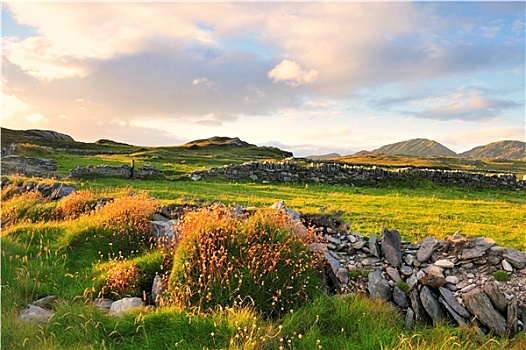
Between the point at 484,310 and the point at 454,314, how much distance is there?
1.65 feet

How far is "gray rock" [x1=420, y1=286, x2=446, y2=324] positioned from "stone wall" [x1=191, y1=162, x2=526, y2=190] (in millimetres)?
18630

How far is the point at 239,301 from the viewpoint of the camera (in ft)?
22.2

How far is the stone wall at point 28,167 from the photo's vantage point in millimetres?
22672

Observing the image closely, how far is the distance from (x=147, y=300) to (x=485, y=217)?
43.8 feet

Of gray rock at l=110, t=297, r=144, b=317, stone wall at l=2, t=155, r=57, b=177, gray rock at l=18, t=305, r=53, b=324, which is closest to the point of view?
gray rock at l=18, t=305, r=53, b=324

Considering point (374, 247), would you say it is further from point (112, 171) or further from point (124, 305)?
point (112, 171)

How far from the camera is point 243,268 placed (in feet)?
23.4

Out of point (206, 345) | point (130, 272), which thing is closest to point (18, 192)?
point (130, 272)

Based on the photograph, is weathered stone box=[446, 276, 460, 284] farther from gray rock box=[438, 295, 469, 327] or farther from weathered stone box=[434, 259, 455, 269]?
gray rock box=[438, 295, 469, 327]

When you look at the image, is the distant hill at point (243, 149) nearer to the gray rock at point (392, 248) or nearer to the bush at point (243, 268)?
A: the gray rock at point (392, 248)

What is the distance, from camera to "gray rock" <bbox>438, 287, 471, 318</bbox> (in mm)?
7020

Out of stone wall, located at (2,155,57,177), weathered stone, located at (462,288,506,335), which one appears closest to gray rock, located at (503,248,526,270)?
weathered stone, located at (462,288,506,335)

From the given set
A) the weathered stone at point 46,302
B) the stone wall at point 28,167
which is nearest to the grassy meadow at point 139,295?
the weathered stone at point 46,302

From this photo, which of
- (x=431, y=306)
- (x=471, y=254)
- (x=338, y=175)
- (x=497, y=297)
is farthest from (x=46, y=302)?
(x=338, y=175)
